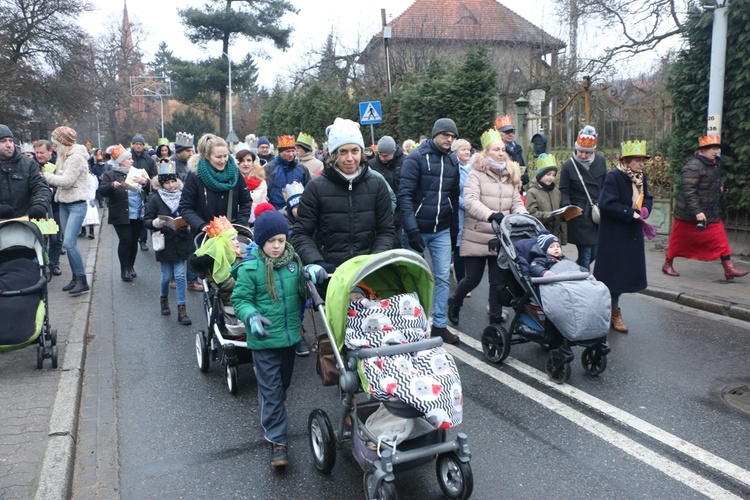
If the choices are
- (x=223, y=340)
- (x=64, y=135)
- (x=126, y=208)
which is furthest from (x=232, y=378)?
(x=126, y=208)

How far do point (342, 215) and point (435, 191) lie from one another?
2110 mm

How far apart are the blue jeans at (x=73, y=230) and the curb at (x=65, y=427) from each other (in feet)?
6.16

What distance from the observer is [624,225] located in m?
6.83

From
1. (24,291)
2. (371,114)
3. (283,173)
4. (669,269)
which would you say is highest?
(371,114)

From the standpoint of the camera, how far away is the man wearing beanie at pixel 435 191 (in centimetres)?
650

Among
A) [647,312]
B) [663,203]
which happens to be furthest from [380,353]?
[663,203]

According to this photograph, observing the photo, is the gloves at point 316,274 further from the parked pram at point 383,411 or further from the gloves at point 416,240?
the gloves at point 416,240

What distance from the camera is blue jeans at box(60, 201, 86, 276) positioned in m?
8.76

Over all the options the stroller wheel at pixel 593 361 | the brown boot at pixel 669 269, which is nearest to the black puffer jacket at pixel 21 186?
the stroller wheel at pixel 593 361

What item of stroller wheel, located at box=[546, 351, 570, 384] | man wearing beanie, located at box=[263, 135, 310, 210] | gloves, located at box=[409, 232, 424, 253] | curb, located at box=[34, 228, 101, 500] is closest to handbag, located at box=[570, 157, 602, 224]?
gloves, located at box=[409, 232, 424, 253]

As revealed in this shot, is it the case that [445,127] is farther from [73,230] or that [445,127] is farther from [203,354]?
[73,230]

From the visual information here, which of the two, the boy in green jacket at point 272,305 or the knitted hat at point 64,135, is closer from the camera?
the boy in green jacket at point 272,305

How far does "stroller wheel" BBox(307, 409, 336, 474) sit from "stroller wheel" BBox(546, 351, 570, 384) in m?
2.26

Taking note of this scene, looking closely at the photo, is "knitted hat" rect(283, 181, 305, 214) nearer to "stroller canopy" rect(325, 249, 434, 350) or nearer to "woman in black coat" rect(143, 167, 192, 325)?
"woman in black coat" rect(143, 167, 192, 325)
